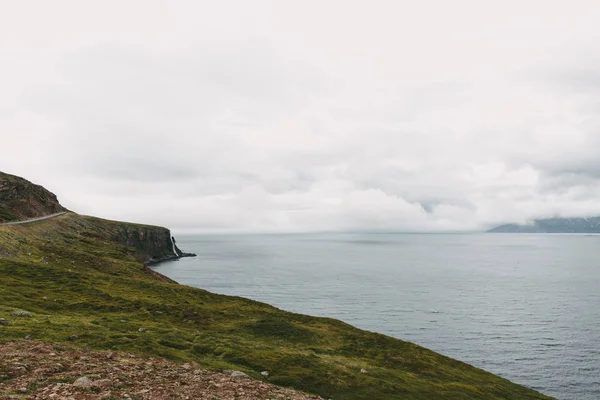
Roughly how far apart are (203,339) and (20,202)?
15329 centimetres

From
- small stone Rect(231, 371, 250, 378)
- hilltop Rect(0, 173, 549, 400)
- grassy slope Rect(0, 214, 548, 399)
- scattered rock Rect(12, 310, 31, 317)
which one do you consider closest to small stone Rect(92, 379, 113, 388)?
hilltop Rect(0, 173, 549, 400)

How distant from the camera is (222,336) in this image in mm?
37656

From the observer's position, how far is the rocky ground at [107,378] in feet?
51.4

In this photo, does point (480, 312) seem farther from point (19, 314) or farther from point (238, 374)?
point (19, 314)

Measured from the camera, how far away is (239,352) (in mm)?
31062

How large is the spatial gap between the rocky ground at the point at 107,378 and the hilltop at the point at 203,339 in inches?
6.2

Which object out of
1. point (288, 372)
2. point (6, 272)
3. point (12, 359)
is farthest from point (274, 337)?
point (6, 272)

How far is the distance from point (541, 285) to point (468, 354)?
116552 millimetres

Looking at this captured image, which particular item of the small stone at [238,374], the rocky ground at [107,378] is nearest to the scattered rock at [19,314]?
the rocky ground at [107,378]

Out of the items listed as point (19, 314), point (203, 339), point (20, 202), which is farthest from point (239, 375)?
point (20, 202)

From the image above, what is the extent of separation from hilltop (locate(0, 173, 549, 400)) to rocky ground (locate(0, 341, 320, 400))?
0.16 m

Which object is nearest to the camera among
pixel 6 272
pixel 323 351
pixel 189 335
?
pixel 189 335

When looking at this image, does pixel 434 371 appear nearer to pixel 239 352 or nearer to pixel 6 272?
pixel 239 352

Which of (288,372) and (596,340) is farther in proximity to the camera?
(596,340)
